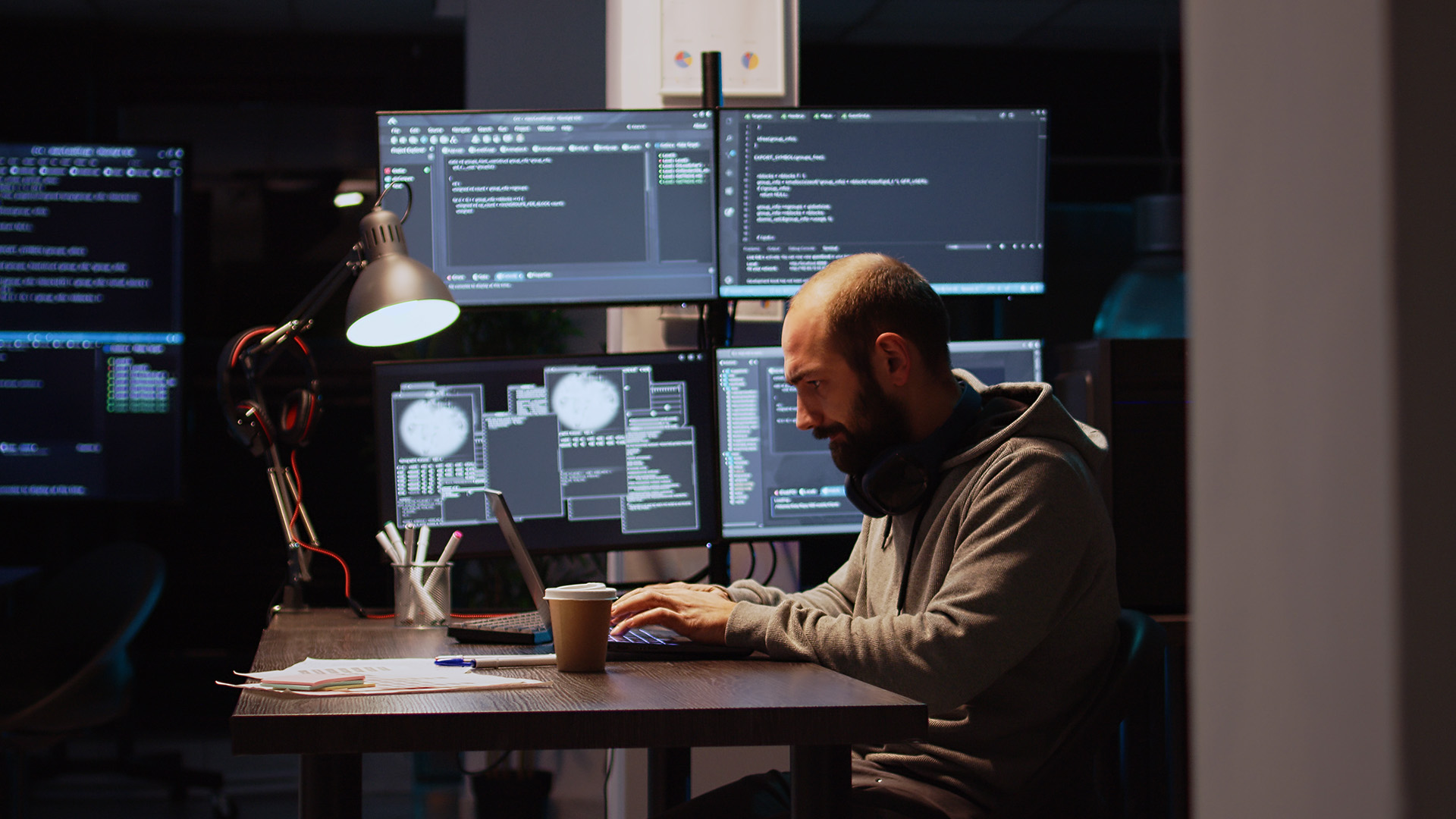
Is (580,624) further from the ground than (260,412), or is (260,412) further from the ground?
(260,412)

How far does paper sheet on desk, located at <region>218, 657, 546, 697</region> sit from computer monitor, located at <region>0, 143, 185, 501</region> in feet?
8.75

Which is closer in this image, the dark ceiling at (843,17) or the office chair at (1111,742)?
the office chair at (1111,742)

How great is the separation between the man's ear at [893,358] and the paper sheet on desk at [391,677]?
0.66 meters

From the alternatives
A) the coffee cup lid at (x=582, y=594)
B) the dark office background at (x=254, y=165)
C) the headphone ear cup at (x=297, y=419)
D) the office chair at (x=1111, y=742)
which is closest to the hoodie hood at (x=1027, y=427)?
the office chair at (x=1111, y=742)

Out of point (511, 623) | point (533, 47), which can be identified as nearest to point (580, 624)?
point (511, 623)

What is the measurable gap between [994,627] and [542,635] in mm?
622

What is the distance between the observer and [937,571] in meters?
1.57

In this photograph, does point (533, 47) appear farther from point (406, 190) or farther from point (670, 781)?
point (670, 781)

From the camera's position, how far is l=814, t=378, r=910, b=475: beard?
5.54ft

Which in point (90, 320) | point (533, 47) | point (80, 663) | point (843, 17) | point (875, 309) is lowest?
point (80, 663)

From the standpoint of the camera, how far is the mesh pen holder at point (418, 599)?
193cm

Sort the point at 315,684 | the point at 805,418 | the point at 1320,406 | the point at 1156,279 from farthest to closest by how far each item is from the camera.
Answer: the point at 1156,279, the point at 805,418, the point at 315,684, the point at 1320,406

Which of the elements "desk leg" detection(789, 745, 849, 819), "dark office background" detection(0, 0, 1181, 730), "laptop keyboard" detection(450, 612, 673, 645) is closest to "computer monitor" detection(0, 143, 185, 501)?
"dark office background" detection(0, 0, 1181, 730)

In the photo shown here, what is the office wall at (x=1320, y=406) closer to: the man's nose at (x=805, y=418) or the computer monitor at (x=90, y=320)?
the man's nose at (x=805, y=418)
